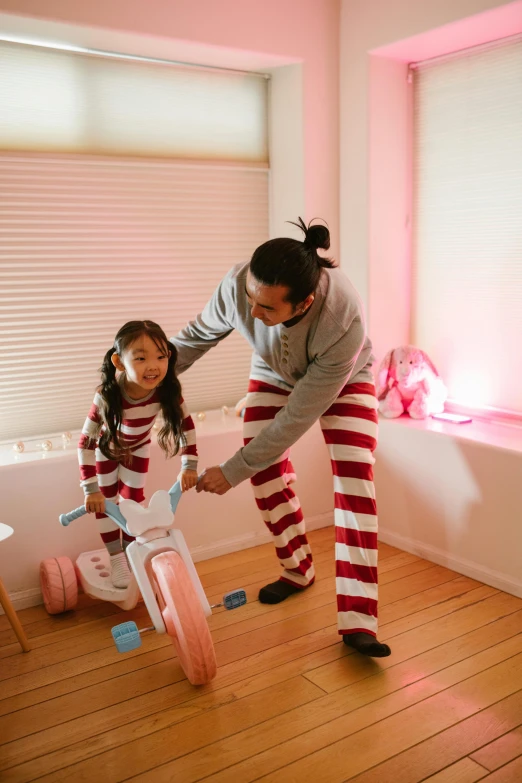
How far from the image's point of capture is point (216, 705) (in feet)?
6.27

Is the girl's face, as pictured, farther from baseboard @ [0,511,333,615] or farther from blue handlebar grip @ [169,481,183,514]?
baseboard @ [0,511,333,615]

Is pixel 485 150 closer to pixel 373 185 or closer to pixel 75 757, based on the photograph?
pixel 373 185

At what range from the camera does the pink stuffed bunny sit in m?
2.88

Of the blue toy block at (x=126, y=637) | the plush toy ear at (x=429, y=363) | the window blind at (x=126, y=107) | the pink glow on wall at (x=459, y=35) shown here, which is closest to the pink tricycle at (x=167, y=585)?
the blue toy block at (x=126, y=637)

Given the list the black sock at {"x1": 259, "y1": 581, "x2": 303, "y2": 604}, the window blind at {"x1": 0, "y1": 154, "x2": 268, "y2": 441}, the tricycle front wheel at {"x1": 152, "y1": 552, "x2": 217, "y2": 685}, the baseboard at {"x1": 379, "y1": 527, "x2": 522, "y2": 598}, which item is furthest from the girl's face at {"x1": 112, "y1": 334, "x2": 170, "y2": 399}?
the baseboard at {"x1": 379, "y1": 527, "x2": 522, "y2": 598}

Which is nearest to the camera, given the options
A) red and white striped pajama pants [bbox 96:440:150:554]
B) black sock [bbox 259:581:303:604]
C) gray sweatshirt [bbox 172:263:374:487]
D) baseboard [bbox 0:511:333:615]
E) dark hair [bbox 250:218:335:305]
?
dark hair [bbox 250:218:335:305]

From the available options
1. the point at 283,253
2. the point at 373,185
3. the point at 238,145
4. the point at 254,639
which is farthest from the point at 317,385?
the point at 238,145

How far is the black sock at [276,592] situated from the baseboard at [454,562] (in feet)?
1.82

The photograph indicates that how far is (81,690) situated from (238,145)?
2166 millimetres

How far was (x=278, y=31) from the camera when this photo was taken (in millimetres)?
2795

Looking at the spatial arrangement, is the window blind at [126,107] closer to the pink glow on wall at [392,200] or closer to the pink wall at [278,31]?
the pink wall at [278,31]

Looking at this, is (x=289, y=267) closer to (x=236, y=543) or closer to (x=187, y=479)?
(x=187, y=479)

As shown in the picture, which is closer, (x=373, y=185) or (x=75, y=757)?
(x=75, y=757)

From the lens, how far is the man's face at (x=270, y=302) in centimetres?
183
